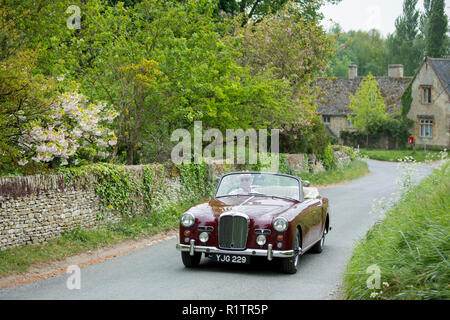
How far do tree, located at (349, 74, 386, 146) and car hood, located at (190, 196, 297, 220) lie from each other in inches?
2255

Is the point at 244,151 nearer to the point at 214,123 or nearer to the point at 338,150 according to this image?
the point at 214,123

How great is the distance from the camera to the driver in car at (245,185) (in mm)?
11805

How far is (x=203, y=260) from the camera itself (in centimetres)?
1136

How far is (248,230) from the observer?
32.6 ft

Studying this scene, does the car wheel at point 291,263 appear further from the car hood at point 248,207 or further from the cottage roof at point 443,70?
the cottage roof at point 443,70

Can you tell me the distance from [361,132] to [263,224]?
198ft

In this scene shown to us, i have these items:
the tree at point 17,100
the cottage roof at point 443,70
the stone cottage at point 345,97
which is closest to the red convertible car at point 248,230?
the tree at point 17,100

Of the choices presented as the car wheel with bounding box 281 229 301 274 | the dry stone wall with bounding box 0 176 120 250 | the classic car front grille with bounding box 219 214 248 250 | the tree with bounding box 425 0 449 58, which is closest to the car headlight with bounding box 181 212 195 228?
the classic car front grille with bounding box 219 214 248 250

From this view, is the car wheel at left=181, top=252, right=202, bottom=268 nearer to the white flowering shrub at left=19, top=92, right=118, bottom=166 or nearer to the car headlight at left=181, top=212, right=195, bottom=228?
the car headlight at left=181, top=212, right=195, bottom=228

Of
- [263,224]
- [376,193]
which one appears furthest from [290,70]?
[263,224]

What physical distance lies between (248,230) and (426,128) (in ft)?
192

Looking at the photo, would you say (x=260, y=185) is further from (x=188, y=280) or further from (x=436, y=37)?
(x=436, y=37)

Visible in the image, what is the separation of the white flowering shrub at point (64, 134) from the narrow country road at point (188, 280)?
104 inches

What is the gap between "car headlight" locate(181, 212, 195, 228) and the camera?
33.8 feet
